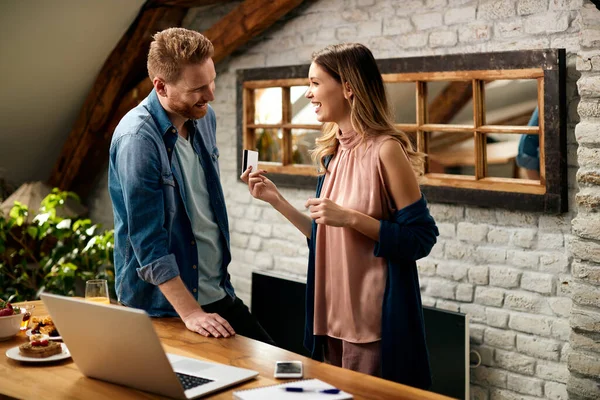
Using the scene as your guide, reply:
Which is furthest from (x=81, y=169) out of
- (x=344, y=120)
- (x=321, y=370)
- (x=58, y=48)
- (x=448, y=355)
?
(x=321, y=370)

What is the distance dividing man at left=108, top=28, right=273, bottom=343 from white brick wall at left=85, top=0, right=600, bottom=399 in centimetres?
133

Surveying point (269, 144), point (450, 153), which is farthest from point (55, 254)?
point (450, 153)

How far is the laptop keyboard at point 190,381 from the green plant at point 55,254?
2826mm

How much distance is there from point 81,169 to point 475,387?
323 centimetres

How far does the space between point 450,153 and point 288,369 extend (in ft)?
8.84

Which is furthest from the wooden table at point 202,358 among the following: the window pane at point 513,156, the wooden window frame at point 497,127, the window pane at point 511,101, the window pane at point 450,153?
the window pane at point 450,153

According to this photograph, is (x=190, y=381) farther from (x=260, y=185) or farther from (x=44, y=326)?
(x=260, y=185)

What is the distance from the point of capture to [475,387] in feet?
11.9

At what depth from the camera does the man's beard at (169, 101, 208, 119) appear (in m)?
2.43

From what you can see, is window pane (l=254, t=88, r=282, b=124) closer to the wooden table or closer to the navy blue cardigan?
the navy blue cardigan

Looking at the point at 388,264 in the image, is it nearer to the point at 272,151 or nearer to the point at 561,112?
the point at 561,112

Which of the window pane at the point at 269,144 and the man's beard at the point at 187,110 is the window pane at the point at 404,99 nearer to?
the window pane at the point at 269,144

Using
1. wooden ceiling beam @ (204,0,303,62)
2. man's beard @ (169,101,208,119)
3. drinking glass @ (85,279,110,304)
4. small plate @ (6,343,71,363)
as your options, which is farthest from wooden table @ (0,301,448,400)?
wooden ceiling beam @ (204,0,303,62)

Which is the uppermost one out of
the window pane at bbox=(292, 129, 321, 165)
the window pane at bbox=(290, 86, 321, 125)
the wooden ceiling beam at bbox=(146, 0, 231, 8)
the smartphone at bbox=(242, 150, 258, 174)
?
the wooden ceiling beam at bbox=(146, 0, 231, 8)
